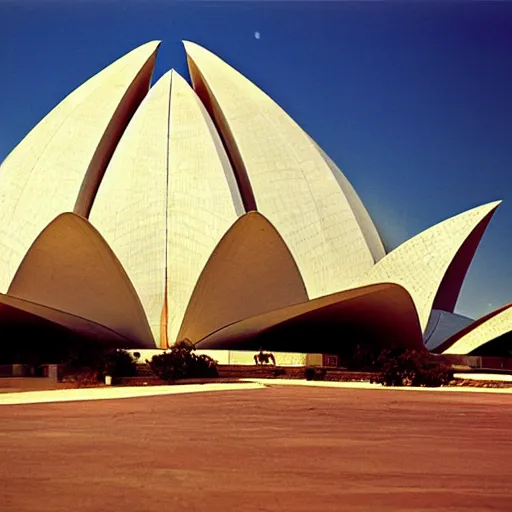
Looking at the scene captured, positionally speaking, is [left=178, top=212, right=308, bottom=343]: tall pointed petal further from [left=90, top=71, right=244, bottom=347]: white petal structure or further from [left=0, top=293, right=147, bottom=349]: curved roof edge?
[left=0, top=293, right=147, bottom=349]: curved roof edge

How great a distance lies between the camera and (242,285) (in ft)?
55.4

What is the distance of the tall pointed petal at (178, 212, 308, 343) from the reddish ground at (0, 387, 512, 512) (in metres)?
10.0

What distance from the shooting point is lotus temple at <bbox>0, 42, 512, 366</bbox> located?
15891mm

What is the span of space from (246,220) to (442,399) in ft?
25.4

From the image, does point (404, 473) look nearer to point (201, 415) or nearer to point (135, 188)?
point (201, 415)

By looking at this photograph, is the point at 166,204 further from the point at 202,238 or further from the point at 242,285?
the point at 242,285

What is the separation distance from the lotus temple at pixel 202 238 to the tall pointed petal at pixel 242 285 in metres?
0.03

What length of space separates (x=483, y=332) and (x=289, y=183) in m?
6.59

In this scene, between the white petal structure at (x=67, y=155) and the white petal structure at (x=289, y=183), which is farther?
the white petal structure at (x=67, y=155)

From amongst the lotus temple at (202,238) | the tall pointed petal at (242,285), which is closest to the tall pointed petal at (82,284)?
the lotus temple at (202,238)

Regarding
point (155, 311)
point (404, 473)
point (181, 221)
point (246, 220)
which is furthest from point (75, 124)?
point (404, 473)

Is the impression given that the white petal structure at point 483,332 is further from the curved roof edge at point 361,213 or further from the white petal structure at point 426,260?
the curved roof edge at point 361,213

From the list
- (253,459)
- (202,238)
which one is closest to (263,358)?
(202,238)

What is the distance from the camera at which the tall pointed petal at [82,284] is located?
15.8 meters
